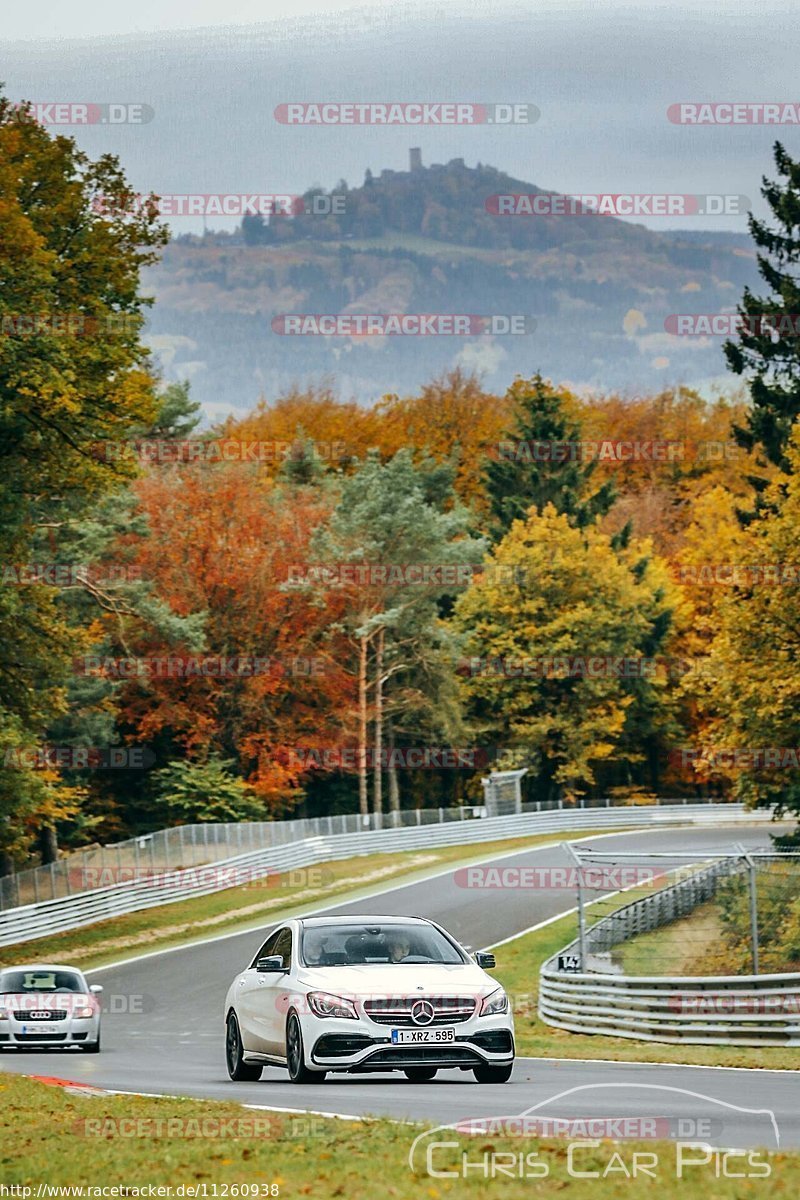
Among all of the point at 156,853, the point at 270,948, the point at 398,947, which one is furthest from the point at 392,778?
the point at 398,947

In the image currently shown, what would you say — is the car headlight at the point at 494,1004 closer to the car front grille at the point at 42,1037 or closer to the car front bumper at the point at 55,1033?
the car front bumper at the point at 55,1033

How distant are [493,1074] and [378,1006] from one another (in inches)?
54.3

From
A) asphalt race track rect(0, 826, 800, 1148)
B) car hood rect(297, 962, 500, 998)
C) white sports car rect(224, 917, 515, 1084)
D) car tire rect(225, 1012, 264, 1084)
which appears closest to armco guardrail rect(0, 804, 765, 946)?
asphalt race track rect(0, 826, 800, 1148)

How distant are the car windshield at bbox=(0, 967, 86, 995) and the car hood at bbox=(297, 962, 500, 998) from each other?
1048cm

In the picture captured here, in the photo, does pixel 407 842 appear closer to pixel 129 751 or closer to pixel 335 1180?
pixel 129 751

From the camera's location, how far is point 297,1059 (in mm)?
15656

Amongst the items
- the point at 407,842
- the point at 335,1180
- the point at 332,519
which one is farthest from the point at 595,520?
the point at 335,1180

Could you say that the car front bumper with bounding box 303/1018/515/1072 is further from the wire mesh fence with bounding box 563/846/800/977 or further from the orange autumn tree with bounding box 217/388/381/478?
the orange autumn tree with bounding box 217/388/381/478

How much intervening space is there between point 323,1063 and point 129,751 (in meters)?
59.9

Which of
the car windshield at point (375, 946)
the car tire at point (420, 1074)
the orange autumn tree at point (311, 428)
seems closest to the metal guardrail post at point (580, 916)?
the car tire at point (420, 1074)

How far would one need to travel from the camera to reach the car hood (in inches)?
599

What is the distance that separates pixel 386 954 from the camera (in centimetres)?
1633

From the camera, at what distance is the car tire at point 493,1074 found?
15609 mm

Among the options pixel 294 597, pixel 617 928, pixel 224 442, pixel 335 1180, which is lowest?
pixel 617 928
